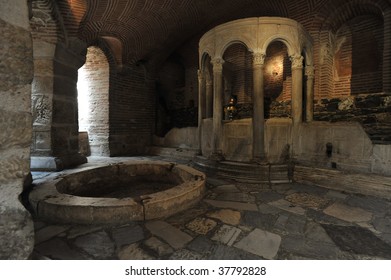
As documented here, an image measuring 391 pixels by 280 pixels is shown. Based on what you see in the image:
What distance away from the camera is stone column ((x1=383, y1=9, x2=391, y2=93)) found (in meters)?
5.66

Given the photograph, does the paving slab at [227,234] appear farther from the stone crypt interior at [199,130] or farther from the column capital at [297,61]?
the column capital at [297,61]

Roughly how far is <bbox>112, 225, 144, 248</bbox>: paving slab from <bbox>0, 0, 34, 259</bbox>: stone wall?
767 millimetres

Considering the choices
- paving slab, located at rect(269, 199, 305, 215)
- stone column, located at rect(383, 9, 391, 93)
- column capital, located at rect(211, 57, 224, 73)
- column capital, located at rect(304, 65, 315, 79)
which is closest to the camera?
paving slab, located at rect(269, 199, 305, 215)

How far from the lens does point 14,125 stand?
4.35 ft

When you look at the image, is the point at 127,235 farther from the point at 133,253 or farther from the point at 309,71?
the point at 309,71

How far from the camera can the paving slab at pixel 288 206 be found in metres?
2.75

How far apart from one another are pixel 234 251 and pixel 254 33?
4425 mm

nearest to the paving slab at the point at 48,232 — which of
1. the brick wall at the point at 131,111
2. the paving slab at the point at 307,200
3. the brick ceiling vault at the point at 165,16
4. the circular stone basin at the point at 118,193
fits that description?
the circular stone basin at the point at 118,193

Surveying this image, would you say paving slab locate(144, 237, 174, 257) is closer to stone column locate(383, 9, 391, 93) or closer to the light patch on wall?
stone column locate(383, 9, 391, 93)

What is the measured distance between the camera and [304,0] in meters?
6.73

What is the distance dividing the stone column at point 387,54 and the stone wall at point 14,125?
25.1ft

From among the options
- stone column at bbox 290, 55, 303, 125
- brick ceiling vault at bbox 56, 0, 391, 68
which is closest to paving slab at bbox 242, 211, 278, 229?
stone column at bbox 290, 55, 303, 125

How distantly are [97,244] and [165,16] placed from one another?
24.5 feet

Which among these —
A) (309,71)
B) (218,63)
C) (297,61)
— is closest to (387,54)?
(309,71)
